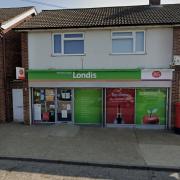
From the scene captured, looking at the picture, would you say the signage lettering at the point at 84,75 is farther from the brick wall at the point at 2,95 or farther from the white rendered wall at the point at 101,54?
the brick wall at the point at 2,95

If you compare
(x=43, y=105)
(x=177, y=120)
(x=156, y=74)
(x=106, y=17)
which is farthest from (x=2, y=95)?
(x=177, y=120)

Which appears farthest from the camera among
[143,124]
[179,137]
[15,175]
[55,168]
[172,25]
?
[143,124]

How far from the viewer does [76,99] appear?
11.3 metres

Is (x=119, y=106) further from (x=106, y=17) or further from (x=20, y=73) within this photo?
(x=20, y=73)

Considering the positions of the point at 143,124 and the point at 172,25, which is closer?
the point at 172,25

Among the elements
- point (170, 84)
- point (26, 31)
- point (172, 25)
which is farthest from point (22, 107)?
point (172, 25)

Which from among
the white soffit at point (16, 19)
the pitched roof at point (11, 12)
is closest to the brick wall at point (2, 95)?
the white soffit at point (16, 19)

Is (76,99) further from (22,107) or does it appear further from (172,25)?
(172,25)

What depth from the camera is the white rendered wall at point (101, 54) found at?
1039 cm

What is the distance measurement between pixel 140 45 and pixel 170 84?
213 centimetres

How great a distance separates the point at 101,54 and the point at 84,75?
1203 mm

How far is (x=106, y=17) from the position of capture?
11.8 meters

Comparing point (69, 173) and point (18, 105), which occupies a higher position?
point (18, 105)

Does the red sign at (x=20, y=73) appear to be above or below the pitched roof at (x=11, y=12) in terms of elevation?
below
